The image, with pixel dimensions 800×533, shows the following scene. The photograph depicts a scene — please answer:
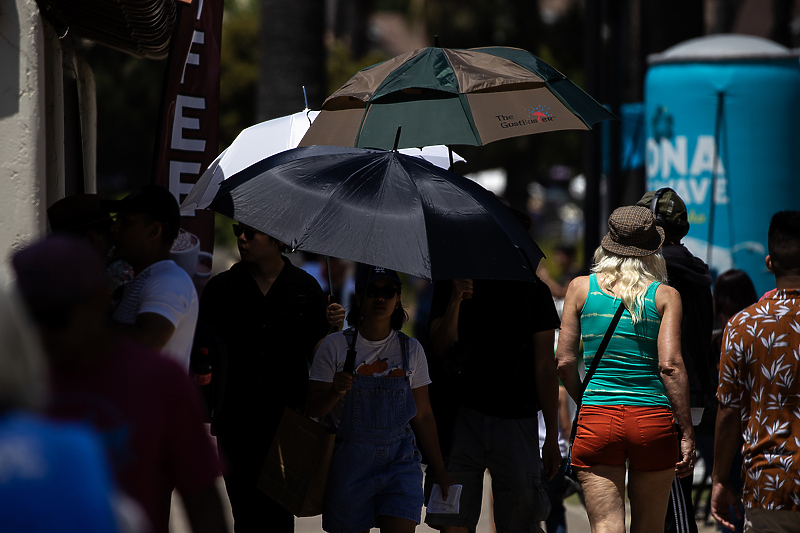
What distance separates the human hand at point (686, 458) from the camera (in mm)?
4027

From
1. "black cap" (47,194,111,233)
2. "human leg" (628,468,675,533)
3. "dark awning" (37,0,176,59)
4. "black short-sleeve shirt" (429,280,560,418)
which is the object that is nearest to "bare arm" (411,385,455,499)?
"black short-sleeve shirt" (429,280,560,418)

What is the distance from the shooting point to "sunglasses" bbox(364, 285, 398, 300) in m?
3.91

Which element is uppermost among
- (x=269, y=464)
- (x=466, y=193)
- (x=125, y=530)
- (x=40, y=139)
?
(x=40, y=139)

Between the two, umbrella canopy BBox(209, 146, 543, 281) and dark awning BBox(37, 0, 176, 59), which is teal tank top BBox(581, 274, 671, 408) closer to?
umbrella canopy BBox(209, 146, 543, 281)

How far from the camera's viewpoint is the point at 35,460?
149cm

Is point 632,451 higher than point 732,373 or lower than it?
lower

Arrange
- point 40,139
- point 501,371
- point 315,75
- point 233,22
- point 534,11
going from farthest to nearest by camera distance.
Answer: point 534,11
point 233,22
point 315,75
point 501,371
point 40,139

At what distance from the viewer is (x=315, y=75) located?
31.6 ft

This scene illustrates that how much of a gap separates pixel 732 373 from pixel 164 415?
237 cm

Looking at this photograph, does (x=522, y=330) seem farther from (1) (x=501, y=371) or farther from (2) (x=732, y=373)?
(2) (x=732, y=373)

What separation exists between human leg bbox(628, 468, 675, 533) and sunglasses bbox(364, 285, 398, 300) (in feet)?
4.44

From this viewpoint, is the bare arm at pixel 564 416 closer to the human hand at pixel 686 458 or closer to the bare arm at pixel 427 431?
the human hand at pixel 686 458

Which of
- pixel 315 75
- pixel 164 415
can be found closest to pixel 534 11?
pixel 315 75

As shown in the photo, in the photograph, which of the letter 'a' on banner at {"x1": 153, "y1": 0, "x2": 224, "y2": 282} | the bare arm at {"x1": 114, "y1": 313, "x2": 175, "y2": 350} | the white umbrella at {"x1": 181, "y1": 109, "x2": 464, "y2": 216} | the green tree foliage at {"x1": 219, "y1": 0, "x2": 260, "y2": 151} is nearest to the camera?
the bare arm at {"x1": 114, "y1": 313, "x2": 175, "y2": 350}
